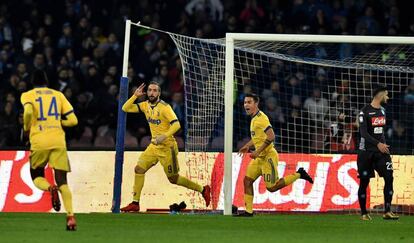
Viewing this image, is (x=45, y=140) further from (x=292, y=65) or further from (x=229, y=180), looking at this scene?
(x=292, y=65)

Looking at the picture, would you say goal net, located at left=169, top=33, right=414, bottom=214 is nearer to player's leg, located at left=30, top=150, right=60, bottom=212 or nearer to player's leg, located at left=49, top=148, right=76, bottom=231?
player's leg, located at left=30, top=150, right=60, bottom=212

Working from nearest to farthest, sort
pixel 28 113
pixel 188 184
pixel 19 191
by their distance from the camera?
pixel 28 113 < pixel 188 184 < pixel 19 191

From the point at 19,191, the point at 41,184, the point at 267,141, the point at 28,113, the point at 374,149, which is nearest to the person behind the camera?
the point at 28,113

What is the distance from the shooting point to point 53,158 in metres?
14.8

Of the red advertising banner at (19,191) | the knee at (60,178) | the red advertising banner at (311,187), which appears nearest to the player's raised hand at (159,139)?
the red advertising banner at (311,187)

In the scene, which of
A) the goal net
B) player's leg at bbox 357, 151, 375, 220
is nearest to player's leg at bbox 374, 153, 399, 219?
player's leg at bbox 357, 151, 375, 220

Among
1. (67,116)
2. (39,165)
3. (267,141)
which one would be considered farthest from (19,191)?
(67,116)

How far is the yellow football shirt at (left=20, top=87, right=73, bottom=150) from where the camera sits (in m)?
14.8

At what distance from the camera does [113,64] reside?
25500 mm

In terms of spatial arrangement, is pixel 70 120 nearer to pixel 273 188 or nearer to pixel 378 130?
pixel 273 188

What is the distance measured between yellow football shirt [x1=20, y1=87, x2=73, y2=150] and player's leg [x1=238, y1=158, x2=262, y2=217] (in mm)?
4695

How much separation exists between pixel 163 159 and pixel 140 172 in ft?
1.32

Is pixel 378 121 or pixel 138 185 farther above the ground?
pixel 378 121

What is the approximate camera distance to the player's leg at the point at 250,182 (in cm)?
1883
